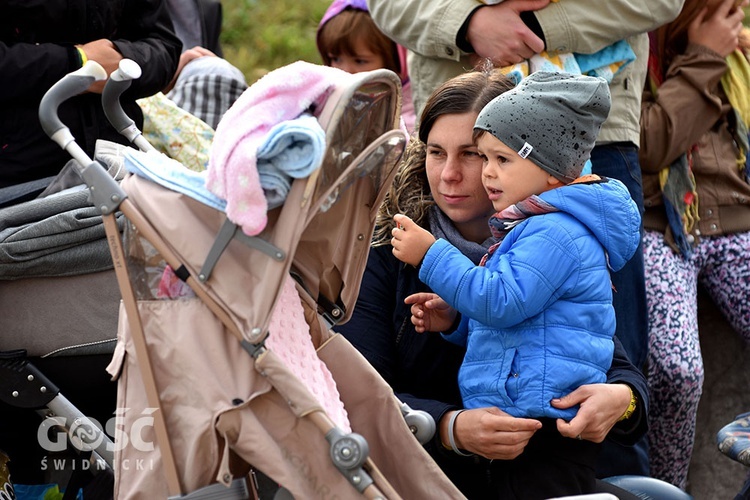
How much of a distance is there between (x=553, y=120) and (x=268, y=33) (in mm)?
6154

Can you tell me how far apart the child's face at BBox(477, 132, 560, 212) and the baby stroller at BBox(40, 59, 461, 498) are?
15.9 inches

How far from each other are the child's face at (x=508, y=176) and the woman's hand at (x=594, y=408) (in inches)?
19.6

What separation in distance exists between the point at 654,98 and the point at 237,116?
81.3 inches

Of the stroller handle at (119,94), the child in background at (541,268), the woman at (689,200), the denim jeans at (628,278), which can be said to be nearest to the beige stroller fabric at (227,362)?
the stroller handle at (119,94)

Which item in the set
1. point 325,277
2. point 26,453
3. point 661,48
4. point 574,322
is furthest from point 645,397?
point 26,453

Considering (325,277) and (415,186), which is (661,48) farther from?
(325,277)

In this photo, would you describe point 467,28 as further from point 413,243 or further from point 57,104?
point 57,104

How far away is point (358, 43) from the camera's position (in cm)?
443

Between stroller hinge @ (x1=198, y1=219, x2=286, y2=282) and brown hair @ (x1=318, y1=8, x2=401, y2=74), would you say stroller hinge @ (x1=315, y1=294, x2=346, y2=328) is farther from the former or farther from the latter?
brown hair @ (x1=318, y1=8, x2=401, y2=74)

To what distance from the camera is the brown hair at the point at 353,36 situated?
14.4ft

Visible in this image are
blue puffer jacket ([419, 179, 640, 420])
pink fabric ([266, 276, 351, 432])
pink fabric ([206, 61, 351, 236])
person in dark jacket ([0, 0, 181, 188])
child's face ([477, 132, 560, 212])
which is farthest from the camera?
person in dark jacket ([0, 0, 181, 188])

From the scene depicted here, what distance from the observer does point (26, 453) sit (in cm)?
311

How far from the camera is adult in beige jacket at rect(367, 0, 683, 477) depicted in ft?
10.4

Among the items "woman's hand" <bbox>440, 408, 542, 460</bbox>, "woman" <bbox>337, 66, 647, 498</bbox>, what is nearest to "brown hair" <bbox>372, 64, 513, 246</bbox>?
"woman" <bbox>337, 66, 647, 498</bbox>
